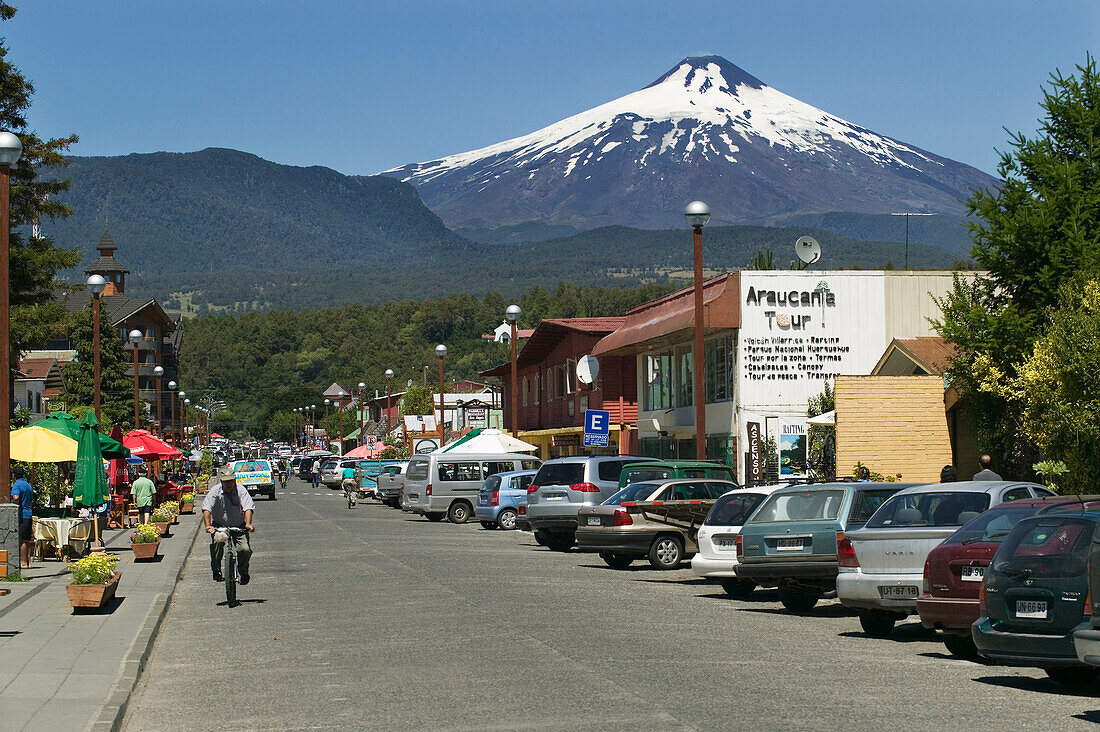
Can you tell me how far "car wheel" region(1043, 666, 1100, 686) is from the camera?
10891 mm

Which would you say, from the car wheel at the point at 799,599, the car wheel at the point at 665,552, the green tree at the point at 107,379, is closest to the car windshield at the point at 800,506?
the car wheel at the point at 799,599

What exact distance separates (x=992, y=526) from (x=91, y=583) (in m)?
10.2

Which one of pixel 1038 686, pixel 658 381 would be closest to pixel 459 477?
pixel 658 381

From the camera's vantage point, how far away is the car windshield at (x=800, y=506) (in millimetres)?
16578

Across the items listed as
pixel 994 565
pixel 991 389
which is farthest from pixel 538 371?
pixel 994 565

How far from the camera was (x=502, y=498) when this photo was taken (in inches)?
1469

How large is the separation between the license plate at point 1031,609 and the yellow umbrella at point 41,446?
19.5 m

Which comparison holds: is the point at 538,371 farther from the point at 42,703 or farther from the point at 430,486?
the point at 42,703

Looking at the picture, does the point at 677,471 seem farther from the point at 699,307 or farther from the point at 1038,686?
the point at 1038,686

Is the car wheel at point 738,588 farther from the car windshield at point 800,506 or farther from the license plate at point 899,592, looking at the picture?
the license plate at point 899,592

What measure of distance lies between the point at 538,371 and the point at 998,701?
55.3 meters

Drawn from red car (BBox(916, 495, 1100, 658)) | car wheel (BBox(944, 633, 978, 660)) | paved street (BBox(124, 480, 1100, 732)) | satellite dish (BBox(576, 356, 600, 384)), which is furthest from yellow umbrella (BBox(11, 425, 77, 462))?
satellite dish (BBox(576, 356, 600, 384))

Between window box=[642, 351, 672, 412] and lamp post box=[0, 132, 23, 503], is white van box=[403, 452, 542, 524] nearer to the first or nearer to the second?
window box=[642, 351, 672, 412]

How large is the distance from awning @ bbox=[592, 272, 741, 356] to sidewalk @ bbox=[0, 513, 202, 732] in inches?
769
